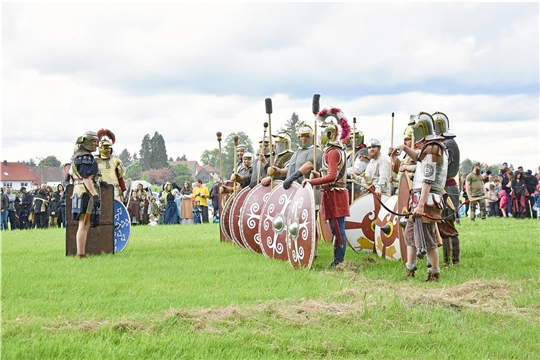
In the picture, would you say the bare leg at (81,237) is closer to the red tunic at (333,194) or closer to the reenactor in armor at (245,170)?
the reenactor in armor at (245,170)

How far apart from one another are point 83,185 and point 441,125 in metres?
5.08

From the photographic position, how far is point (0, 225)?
64.7 ft

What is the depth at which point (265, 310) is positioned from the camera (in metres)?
5.60

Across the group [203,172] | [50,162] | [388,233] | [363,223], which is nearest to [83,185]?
[363,223]

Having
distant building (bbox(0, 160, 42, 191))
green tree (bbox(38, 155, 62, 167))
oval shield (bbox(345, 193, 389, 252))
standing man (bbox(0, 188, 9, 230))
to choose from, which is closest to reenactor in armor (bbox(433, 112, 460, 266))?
oval shield (bbox(345, 193, 389, 252))

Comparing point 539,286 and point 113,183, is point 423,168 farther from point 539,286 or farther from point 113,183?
point 113,183

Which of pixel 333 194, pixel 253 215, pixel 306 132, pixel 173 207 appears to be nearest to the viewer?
pixel 333 194

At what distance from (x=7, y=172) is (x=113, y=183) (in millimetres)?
67532

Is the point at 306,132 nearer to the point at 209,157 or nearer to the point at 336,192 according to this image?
the point at 336,192

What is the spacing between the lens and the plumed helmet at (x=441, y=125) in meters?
8.12

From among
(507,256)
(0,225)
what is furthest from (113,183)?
(0,225)

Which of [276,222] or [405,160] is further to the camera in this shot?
[276,222]

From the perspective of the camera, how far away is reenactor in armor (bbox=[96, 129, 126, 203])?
10.8 meters

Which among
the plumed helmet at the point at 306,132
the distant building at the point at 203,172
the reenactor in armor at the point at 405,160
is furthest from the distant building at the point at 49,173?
the reenactor in armor at the point at 405,160
